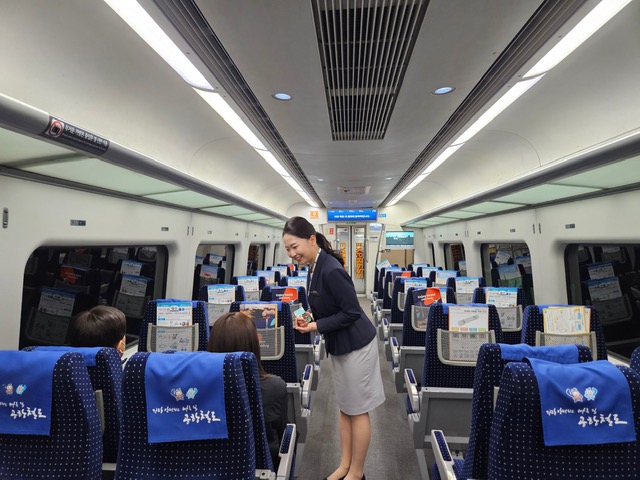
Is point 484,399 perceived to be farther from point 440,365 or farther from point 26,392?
point 26,392

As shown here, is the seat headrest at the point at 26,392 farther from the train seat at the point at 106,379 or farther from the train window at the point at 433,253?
the train window at the point at 433,253

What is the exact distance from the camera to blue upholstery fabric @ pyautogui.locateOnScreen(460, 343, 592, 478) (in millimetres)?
1456

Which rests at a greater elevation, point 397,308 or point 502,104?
point 502,104

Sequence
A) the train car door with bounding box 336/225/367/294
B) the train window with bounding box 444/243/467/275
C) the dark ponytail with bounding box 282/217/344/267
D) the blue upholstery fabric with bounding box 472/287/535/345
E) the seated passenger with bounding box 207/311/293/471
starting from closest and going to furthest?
the seated passenger with bounding box 207/311/293/471 < the dark ponytail with bounding box 282/217/344/267 < the blue upholstery fabric with bounding box 472/287/535/345 < the train window with bounding box 444/243/467/275 < the train car door with bounding box 336/225/367/294

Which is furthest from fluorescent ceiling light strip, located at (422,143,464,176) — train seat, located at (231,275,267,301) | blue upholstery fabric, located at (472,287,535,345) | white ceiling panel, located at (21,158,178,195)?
white ceiling panel, located at (21,158,178,195)

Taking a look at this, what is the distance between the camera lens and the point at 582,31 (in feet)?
7.10

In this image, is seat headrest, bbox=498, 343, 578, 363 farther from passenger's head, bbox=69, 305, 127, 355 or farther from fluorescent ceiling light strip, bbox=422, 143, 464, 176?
fluorescent ceiling light strip, bbox=422, 143, 464, 176

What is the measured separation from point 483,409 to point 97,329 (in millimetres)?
2290

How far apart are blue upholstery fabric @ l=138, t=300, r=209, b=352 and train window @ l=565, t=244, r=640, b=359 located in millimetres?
4931

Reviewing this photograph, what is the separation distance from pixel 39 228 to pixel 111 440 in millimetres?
1983

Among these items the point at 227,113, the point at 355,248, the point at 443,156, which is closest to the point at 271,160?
the point at 227,113

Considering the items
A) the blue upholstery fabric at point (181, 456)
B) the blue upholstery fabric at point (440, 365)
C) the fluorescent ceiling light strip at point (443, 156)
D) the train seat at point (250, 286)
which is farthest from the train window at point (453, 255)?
the blue upholstery fabric at point (181, 456)

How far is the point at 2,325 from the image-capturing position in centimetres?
256

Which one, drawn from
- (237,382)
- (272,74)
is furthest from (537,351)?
(272,74)
